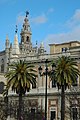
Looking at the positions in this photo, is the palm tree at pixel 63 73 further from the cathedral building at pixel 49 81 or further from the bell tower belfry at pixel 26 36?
the bell tower belfry at pixel 26 36

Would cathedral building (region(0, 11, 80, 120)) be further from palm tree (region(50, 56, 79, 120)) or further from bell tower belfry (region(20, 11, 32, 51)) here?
bell tower belfry (region(20, 11, 32, 51))

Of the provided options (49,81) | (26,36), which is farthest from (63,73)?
(26,36)

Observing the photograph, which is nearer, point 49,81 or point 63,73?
point 63,73

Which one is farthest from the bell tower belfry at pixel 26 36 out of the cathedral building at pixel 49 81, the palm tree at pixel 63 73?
the palm tree at pixel 63 73

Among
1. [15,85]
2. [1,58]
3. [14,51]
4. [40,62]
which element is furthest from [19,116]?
[1,58]

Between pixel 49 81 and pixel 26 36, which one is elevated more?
pixel 26 36

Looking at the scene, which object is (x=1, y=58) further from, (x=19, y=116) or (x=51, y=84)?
(x=19, y=116)

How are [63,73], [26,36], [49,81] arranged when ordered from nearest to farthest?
1. [63,73]
2. [49,81]
3. [26,36]

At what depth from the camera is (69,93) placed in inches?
2603

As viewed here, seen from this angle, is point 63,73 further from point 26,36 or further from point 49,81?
point 26,36

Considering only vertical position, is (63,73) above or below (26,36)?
below

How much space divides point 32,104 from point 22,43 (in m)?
57.9

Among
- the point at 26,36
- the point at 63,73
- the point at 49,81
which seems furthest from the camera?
the point at 26,36

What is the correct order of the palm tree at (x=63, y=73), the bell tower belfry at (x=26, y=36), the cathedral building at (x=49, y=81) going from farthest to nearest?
the bell tower belfry at (x=26, y=36), the cathedral building at (x=49, y=81), the palm tree at (x=63, y=73)
